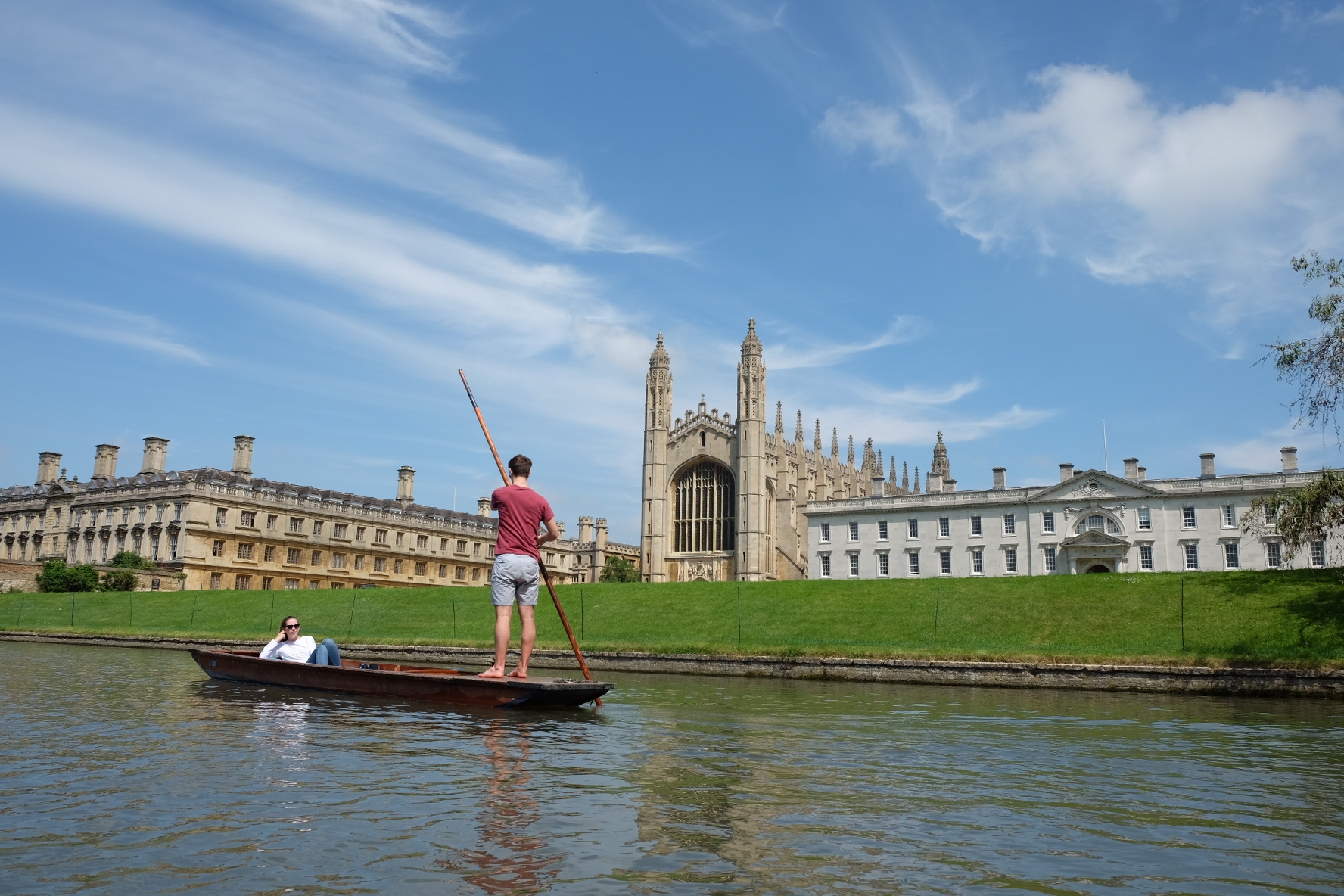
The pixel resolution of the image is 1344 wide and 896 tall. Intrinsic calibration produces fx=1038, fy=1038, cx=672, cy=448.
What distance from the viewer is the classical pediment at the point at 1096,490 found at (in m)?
61.7

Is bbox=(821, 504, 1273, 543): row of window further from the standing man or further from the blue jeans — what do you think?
the standing man

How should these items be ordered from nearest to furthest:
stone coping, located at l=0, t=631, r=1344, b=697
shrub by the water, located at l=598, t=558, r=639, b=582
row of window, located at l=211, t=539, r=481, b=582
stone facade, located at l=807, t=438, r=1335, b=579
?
stone coping, located at l=0, t=631, r=1344, b=697 < stone facade, located at l=807, t=438, r=1335, b=579 < row of window, located at l=211, t=539, r=481, b=582 < shrub by the water, located at l=598, t=558, r=639, b=582

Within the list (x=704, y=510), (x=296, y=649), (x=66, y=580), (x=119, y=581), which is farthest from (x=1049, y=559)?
(x=66, y=580)

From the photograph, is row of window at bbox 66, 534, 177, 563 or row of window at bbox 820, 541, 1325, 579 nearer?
row of window at bbox 820, 541, 1325, 579

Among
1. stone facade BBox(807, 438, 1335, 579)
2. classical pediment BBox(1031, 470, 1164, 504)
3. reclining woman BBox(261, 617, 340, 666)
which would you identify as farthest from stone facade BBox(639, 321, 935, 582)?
reclining woman BBox(261, 617, 340, 666)

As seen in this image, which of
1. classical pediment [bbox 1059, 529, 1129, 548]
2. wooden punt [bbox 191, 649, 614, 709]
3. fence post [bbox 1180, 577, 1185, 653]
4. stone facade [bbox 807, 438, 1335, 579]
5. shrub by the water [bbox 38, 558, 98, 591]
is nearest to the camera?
wooden punt [bbox 191, 649, 614, 709]

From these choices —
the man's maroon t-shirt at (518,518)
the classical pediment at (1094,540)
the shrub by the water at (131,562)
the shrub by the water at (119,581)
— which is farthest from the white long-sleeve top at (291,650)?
the shrub by the water at (131,562)

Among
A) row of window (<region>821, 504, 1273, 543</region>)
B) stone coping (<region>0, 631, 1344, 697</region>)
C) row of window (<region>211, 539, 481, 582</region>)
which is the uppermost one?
row of window (<region>821, 504, 1273, 543</region>)

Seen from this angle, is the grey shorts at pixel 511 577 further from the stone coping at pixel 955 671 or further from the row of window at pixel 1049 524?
the row of window at pixel 1049 524

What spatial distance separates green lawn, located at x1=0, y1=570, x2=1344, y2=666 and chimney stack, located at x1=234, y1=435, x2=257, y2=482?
93.8 feet

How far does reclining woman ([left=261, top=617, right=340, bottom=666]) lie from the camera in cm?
1747

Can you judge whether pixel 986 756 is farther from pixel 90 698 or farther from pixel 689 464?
pixel 689 464

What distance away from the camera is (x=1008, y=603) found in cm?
3578

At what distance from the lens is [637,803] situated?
7.98 metres
